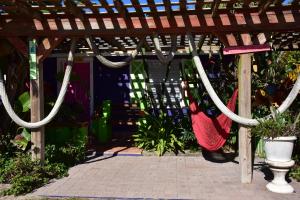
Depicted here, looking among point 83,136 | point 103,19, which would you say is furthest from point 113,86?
point 103,19

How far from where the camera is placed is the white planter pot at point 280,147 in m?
4.57

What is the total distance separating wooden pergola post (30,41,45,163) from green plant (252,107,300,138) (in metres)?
3.19

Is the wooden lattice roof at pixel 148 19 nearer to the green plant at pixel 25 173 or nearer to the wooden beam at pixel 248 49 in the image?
the wooden beam at pixel 248 49

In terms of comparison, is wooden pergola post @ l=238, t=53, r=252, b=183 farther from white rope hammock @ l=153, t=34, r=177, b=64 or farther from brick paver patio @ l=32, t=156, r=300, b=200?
white rope hammock @ l=153, t=34, r=177, b=64

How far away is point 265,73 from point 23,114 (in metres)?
4.48

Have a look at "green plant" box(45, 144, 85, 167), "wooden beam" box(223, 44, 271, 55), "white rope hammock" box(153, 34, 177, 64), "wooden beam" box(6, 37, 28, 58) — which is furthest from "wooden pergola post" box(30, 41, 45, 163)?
"wooden beam" box(223, 44, 271, 55)

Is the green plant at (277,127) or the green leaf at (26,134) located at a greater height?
the green plant at (277,127)

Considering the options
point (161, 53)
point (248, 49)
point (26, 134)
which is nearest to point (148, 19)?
point (161, 53)

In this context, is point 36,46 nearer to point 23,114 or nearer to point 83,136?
point 23,114

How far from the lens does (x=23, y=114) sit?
6.04 m

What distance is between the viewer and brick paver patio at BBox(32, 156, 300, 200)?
4551 millimetres

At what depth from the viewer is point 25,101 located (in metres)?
5.93

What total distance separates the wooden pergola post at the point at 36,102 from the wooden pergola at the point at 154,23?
1 centimetres

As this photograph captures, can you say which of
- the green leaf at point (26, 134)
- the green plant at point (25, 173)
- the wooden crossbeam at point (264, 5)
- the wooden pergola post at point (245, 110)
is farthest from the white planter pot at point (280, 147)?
the green leaf at point (26, 134)
